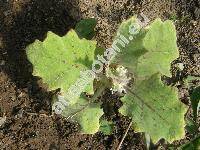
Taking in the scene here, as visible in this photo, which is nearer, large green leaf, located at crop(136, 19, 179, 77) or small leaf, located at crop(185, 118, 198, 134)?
large green leaf, located at crop(136, 19, 179, 77)

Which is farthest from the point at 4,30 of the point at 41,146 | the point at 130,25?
the point at 130,25

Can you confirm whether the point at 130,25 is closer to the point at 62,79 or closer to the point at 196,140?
the point at 62,79

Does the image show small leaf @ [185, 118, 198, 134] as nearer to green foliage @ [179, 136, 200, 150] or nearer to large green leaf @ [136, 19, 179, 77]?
green foliage @ [179, 136, 200, 150]

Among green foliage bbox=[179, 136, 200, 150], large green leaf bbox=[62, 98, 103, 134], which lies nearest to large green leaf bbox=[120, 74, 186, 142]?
large green leaf bbox=[62, 98, 103, 134]

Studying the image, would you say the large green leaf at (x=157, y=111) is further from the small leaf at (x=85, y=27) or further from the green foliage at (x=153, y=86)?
the small leaf at (x=85, y=27)

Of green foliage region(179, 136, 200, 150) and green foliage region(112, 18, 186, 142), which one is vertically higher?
green foliage region(112, 18, 186, 142)

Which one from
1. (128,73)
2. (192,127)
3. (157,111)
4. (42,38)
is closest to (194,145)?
(192,127)

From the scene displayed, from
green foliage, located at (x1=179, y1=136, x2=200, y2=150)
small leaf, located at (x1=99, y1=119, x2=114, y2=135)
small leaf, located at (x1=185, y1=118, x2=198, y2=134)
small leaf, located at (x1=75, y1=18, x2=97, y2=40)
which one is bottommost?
green foliage, located at (x1=179, y1=136, x2=200, y2=150)
